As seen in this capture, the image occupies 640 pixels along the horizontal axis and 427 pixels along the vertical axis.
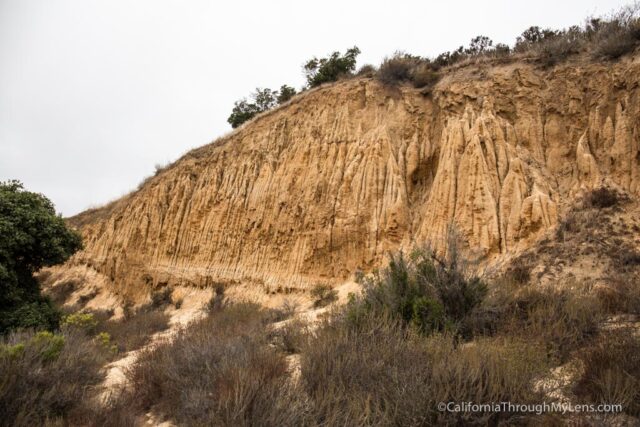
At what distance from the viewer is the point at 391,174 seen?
14.8m

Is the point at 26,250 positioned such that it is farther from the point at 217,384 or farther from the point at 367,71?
the point at 367,71

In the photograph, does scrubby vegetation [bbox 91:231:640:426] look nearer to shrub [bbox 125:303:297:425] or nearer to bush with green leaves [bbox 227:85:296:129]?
shrub [bbox 125:303:297:425]

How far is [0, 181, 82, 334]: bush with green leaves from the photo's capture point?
11.6m

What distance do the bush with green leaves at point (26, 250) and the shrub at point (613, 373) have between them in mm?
12917

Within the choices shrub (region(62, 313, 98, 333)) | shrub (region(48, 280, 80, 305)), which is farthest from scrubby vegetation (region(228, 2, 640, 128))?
shrub (region(48, 280, 80, 305))

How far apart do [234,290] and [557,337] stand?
13.3 metres

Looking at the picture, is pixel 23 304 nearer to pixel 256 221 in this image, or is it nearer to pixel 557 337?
pixel 256 221

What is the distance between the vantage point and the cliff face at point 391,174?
11922mm

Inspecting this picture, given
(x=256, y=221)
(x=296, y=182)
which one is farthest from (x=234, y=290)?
(x=296, y=182)

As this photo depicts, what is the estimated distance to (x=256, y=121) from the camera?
69.3 ft

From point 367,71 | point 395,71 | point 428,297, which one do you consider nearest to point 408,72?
point 395,71

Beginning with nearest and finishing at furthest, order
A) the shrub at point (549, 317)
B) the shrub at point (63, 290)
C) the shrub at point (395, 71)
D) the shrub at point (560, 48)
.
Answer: the shrub at point (549, 317), the shrub at point (560, 48), the shrub at point (395, 71), the shrub at point (63, 290)

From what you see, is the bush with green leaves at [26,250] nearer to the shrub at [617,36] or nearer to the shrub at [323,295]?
the shrub at [323,295]

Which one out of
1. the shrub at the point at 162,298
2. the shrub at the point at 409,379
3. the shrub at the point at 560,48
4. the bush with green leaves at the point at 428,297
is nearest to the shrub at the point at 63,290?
the shrub at the point at 162,298
